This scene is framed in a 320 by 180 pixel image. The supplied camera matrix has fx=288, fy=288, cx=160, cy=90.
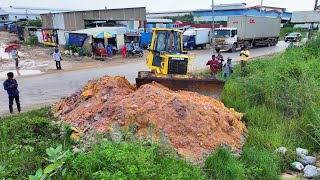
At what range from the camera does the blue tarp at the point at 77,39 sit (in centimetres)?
2402

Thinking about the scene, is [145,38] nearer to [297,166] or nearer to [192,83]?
[192,83]

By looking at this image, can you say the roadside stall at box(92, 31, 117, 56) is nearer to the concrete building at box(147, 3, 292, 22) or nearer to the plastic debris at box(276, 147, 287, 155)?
the plastic debris at box(276, 147, 287, 155)

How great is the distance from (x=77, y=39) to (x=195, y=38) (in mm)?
12346

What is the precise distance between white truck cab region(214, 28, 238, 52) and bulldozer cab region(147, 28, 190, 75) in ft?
51.6

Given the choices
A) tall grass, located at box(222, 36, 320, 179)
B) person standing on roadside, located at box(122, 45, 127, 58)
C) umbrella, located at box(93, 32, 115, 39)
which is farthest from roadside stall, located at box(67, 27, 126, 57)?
tall grass, located at box(222, 36, 320, 179)

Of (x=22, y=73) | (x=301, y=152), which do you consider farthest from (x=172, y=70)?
(x=22, y=73)

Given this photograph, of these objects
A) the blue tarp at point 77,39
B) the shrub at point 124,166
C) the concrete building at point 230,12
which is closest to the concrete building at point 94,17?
Answer: the blue tarp at point 77,39

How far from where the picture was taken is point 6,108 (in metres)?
10.3

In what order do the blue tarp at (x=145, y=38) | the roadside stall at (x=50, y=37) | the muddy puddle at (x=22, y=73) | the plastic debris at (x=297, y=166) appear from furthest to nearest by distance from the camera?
the roadside stall at (x=50, y=37) → the blue tarp at (x=145, y=38) → the muddy puddle at (x=22, y=73) → the plastic debris at (x=297, y=166)

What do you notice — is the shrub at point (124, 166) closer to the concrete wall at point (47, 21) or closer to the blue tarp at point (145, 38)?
the blue tarp at point (145, 38)

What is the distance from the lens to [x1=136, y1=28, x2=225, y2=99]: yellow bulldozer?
9.44 metres

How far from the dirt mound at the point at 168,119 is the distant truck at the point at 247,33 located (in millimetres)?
19877

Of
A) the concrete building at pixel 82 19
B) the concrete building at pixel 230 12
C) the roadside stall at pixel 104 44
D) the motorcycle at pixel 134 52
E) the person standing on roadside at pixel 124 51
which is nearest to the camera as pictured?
the roadside stall at pixel 104 44

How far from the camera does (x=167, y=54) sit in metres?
11.7
